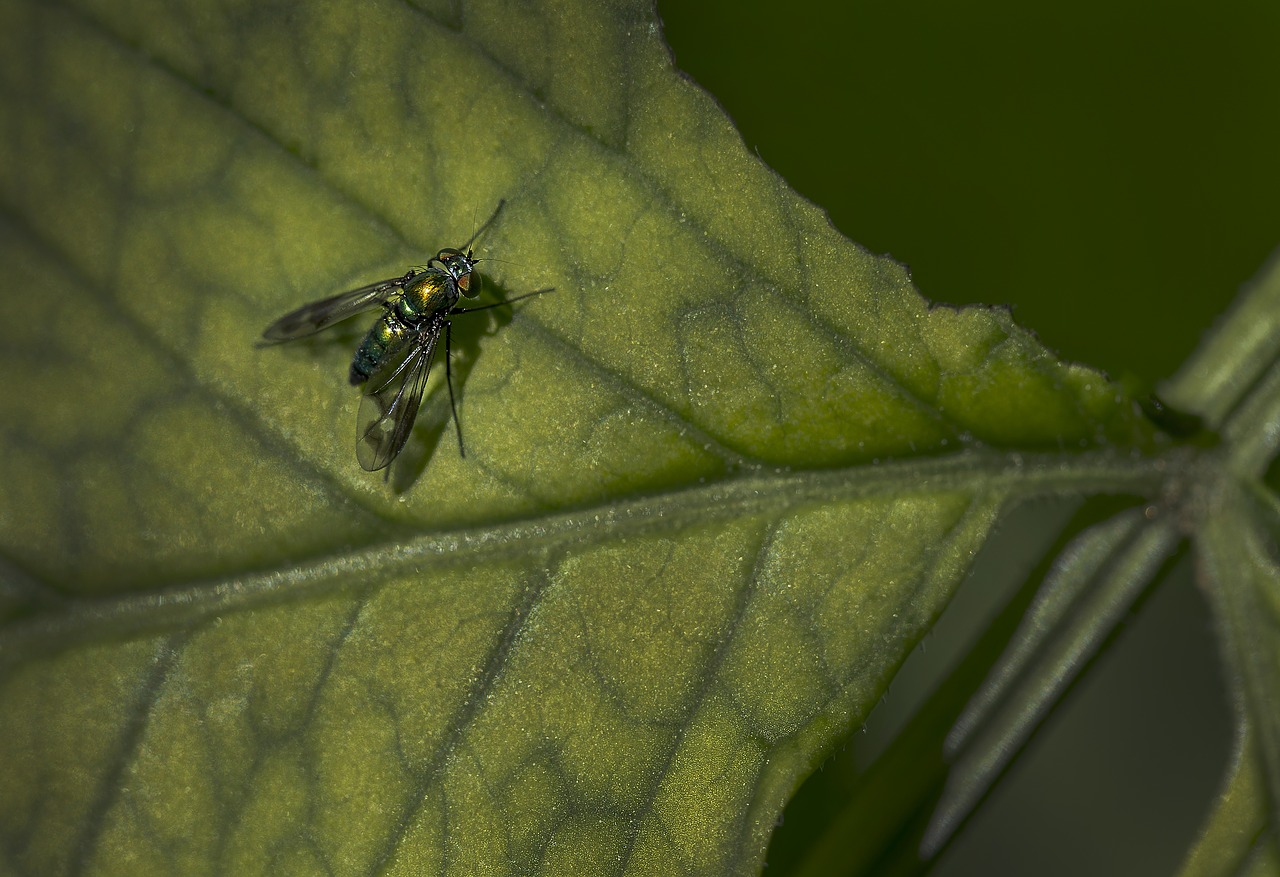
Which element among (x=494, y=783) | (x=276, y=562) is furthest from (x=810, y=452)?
(x=276, y=562)

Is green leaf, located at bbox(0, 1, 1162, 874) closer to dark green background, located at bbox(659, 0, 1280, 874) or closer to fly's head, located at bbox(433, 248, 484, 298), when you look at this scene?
fly's head, located at bbox(433, 248, 484, 298)

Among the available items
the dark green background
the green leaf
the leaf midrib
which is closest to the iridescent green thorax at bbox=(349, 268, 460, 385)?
the green leaf

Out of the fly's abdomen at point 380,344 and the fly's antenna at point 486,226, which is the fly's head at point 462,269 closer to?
the fly's antenna at point 486,226

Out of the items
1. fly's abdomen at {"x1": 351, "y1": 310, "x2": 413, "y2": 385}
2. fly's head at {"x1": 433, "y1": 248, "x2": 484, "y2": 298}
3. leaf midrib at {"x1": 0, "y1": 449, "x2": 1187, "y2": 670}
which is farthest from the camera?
fly's abdomen at {"x1": 351, "y1": 310, "x2": 413, "y2": 385}

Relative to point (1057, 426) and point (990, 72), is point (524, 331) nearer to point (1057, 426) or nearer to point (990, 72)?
point (1057, 426)

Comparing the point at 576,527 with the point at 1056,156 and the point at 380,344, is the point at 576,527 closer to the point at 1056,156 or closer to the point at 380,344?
the point at 380,344

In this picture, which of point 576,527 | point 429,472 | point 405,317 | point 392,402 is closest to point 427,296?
point 405,317
